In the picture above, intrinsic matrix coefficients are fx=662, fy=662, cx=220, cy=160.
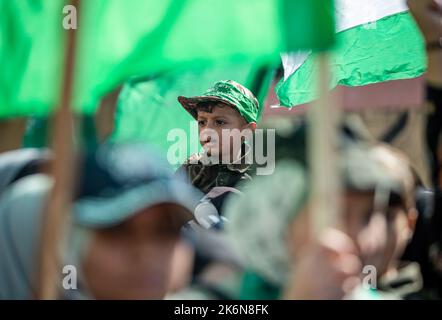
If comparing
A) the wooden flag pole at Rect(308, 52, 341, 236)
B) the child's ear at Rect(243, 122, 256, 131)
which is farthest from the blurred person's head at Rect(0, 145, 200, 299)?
the child's ear at Rect(243, 122, 256, 131)

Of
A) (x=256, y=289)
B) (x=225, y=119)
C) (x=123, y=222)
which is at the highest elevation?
(x=225, y=119)

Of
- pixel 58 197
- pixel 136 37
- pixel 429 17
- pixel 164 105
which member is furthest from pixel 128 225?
pixel 164 105

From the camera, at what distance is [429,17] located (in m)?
1.97

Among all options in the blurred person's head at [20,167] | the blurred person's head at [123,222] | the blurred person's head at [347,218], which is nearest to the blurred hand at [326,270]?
the blurred person's head at [347,218]

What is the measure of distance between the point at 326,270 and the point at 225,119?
1115 millimetres

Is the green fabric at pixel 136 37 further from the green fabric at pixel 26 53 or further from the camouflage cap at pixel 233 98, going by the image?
the camouflage cap at pixel 233 98

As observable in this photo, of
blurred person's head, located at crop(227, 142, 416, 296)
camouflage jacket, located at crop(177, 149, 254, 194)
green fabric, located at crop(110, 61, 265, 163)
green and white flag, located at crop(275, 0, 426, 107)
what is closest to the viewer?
blurred person's head, located at crop(227, 142, 416, 296)

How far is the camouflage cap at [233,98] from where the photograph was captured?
2.26 metres

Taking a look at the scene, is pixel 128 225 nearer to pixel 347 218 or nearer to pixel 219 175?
pixel 347 218

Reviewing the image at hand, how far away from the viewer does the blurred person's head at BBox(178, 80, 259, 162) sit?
2219 mm

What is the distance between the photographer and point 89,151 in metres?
1.45

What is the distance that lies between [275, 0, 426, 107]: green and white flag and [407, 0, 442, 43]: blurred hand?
31 cm

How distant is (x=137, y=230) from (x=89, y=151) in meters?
0.25

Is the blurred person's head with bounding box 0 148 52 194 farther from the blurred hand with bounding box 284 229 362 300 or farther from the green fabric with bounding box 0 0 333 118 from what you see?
the blurred hand with bounding box 284 229 362 300
